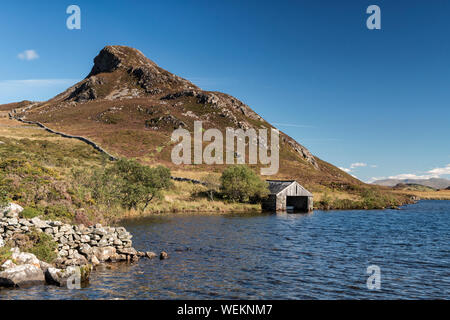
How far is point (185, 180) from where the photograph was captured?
6969 centimetres

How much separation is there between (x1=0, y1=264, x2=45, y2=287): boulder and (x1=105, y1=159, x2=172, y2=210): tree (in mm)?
28967

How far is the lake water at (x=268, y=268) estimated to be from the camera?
15.9 m

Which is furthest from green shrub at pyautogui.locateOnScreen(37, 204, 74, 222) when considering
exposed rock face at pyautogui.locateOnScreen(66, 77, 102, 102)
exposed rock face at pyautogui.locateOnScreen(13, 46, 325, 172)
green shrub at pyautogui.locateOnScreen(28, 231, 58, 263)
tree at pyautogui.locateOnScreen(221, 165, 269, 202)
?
exposed rock face at pyautogui.locateOnScreen(66, 77, 102, 102)

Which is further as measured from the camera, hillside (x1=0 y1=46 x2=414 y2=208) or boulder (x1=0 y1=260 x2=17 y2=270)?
hillside (x1=0 y1=46 x2=414 y2=208)

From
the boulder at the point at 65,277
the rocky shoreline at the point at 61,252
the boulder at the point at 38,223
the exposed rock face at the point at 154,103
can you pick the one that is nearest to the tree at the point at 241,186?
the rocky shoreline at the point at 61,252

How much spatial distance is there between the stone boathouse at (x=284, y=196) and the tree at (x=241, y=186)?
1.64 meters

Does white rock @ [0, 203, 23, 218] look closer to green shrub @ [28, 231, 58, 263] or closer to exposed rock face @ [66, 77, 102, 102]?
green shrub @ [28, 231, 58, 263]

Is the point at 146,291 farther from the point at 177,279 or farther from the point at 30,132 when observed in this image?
the point at 30,132

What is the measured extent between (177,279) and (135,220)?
23.5m

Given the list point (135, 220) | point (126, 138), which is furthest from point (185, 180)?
point (126, 138)

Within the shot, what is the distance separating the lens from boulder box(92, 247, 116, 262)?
21250 mm

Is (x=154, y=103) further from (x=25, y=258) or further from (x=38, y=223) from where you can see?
(x=25, y=258)

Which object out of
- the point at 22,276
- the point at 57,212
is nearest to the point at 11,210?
the point at 57,212

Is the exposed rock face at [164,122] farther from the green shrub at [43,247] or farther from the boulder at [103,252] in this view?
the green shrub at [43,247]
